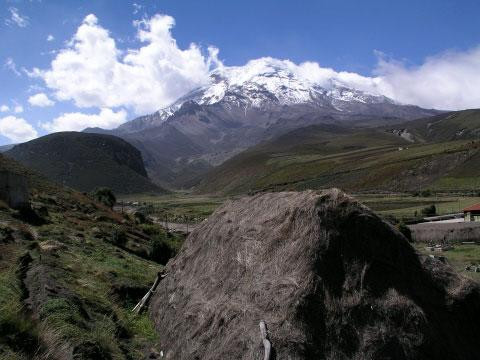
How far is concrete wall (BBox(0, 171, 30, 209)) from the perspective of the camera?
107ft

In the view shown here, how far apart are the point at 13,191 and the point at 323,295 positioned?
29.3 m

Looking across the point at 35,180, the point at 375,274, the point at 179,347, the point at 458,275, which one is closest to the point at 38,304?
the point at 179,347

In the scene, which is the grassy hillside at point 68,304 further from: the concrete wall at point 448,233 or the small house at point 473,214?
the small house at point 473,214

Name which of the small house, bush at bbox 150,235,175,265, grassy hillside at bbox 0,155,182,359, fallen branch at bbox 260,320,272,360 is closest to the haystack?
fallen branch at bbox 260,320,272,360

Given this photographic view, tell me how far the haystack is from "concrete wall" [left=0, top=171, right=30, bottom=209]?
24.4 meters

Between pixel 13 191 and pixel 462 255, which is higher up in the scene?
pixel 13 191

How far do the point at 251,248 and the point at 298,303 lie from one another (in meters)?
2.42

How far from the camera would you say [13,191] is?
3303 cm

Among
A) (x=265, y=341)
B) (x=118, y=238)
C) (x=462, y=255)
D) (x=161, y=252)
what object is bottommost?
(x=462, y=255)

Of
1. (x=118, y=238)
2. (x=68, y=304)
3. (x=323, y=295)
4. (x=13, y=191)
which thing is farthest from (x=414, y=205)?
(x=68, y=304)

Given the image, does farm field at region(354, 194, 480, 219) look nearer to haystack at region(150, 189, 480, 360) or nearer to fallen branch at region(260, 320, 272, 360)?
haystack at region(150, 189, 480, 360)

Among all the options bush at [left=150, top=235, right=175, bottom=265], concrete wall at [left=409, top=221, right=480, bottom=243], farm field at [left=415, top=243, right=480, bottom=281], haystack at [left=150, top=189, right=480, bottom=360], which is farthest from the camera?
concrete wall at [left=409, top=221, right=480, bottom=243]

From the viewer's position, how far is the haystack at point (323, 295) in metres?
8.73

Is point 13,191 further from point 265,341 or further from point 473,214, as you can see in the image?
point 473,214
